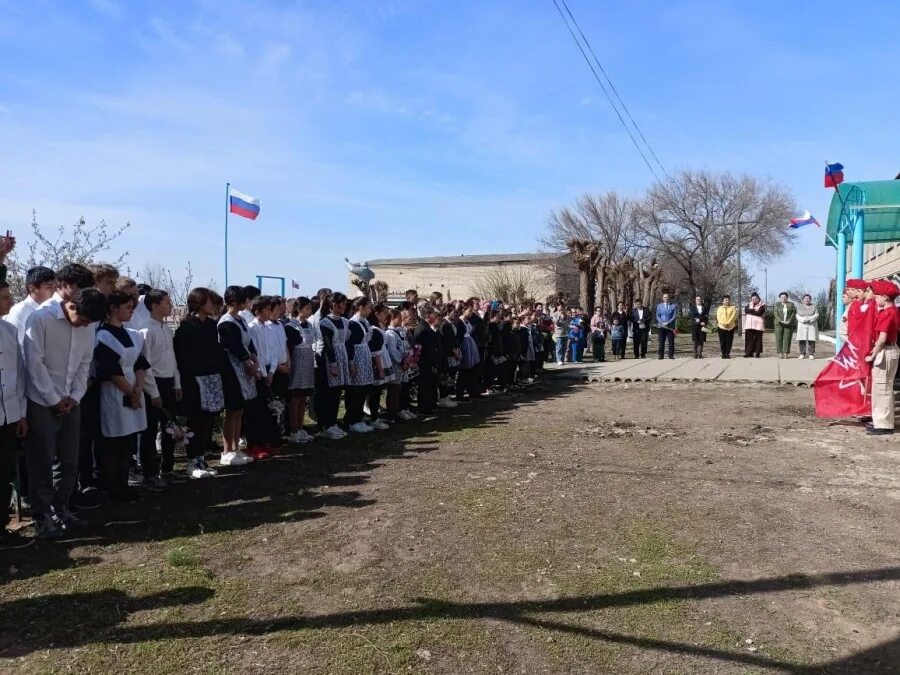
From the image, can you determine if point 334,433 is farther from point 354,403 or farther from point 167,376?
point 167,376

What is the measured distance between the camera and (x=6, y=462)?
15.3 ft

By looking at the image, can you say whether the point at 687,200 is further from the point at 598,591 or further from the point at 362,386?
the point at 598,591

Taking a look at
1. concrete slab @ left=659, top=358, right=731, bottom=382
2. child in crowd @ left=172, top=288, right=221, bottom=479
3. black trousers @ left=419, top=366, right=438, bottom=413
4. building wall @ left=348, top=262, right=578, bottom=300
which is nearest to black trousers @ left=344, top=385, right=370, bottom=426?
black trousers @ left=419, top=366, right=438, bottom=413

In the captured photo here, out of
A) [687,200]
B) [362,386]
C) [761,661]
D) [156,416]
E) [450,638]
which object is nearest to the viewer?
[761,661]

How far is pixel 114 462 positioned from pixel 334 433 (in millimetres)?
3267

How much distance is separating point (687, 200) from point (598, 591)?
171 ft

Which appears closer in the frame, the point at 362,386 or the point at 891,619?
the point at 891,619

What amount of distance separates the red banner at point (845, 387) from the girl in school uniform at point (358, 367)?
612cm

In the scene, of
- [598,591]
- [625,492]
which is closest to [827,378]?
[625,492]

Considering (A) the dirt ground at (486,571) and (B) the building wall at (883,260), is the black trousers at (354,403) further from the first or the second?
(B) the building wall at (883,260)

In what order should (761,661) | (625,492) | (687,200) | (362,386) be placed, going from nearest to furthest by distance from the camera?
(761,661), (625,492), (362,386), (687,200)

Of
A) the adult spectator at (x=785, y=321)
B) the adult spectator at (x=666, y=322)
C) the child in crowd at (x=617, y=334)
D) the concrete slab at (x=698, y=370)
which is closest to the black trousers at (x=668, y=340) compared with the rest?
the adult spectator at (x=666, y=322)

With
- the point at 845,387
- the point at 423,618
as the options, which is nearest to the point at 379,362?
the point at 423,618

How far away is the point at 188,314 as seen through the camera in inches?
267
